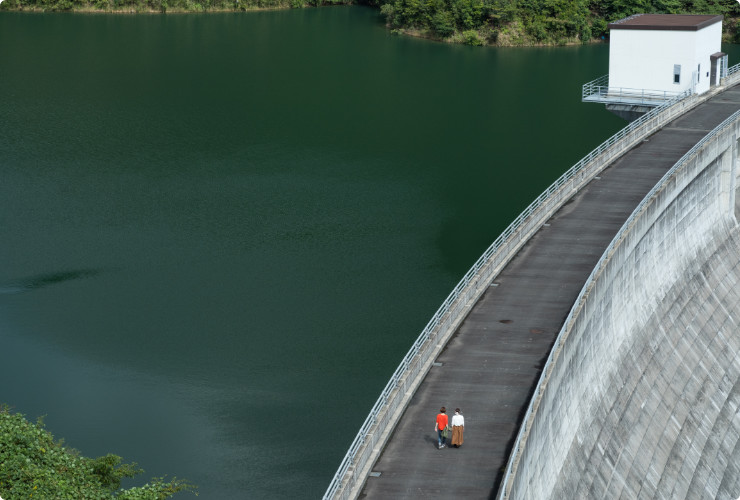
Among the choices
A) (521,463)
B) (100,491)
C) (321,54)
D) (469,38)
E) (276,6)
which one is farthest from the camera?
(276,6)

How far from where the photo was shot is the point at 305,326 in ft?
125

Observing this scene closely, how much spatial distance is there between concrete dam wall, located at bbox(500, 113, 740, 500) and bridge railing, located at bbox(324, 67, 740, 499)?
2.98 m

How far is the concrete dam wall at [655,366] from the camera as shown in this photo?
2452cm

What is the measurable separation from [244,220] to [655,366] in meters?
23.7

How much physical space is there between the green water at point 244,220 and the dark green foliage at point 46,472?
6042 mm

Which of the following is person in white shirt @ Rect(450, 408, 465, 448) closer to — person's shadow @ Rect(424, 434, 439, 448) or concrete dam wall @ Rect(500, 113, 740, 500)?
person's shadow @ Rect(424, 434, 439, 448)

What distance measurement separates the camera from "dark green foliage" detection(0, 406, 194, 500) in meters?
20.3

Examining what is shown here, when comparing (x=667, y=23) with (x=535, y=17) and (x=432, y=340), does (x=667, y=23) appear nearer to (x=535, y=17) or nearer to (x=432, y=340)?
(x=432, y=340)

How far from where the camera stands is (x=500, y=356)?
81.4 feet

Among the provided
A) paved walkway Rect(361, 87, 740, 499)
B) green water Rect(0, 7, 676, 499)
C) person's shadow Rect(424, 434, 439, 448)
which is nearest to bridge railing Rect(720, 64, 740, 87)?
green water Rect(0, 7, 676, 499)

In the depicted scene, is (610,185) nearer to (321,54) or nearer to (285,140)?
(285,140)

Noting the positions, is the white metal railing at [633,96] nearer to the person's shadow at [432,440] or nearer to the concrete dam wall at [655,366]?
the concrete dam wall at [655,366]

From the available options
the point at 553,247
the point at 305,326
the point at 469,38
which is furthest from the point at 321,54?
the point at 553,247

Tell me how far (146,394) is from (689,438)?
55.9ft
